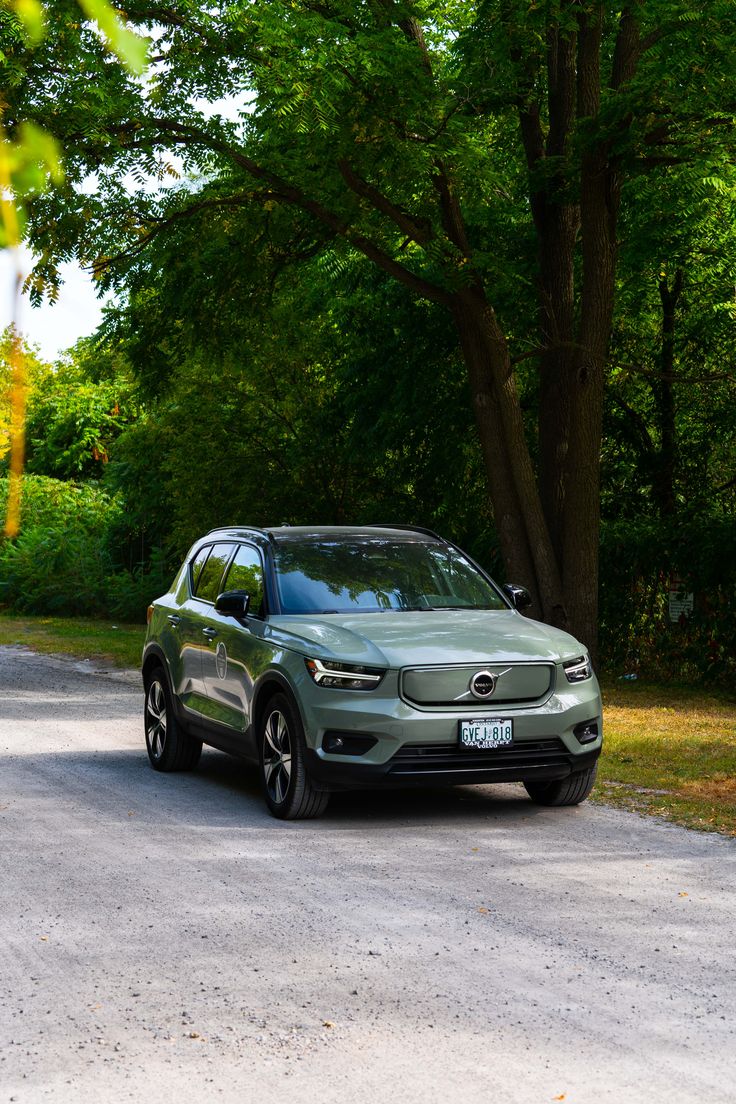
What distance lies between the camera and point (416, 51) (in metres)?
14.7

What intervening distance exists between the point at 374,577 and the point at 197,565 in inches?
74.4

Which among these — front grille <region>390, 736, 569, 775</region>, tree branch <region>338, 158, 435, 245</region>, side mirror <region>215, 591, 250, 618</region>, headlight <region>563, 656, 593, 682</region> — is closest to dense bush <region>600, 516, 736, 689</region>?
tree branch <region>338, 158, 435, 245</region>

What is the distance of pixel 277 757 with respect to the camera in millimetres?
9141

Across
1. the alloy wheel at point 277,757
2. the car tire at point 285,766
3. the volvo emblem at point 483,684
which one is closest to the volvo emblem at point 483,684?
the volvo emblem at point 483,684

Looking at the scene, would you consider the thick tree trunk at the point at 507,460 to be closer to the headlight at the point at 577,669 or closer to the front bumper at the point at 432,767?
the headlight at the point at 577,669

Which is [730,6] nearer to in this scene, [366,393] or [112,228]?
[112,228]

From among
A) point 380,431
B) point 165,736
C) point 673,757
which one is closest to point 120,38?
point 165,736

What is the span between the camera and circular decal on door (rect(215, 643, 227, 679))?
10.0 m

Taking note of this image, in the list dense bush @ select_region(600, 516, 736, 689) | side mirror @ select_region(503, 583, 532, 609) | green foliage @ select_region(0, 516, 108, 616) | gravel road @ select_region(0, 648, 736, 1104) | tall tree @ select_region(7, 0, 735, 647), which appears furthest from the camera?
green foliage @ select_region(0, 516, 108, 616)

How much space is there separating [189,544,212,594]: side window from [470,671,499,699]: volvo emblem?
3.21 metres

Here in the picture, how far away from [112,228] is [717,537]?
26.6 ft

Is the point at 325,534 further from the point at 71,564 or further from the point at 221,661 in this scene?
the point at 71,564

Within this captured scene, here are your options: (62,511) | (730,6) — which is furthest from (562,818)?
(62,511)

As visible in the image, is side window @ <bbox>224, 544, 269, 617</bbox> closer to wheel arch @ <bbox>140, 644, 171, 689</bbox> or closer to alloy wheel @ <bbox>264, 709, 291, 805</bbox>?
alloy wheel @ <bbox>264, 709, 291, 805</bbox>
